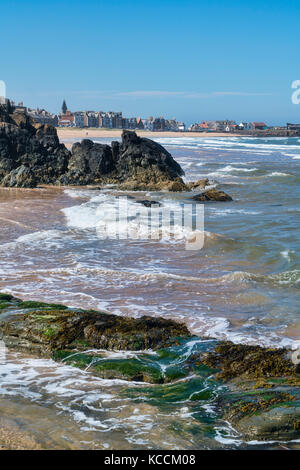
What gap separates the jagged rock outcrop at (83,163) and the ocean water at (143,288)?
4.62 metres

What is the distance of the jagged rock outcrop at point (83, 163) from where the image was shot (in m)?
25.6

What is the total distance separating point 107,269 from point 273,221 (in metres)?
7.64

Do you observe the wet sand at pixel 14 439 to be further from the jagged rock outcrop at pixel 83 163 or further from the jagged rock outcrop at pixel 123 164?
the jagged rock outcrop at pixel 123 164

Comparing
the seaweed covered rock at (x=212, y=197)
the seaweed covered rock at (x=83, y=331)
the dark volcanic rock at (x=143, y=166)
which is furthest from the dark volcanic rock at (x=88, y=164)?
the seaweed covered rock at (x=83, y=331)

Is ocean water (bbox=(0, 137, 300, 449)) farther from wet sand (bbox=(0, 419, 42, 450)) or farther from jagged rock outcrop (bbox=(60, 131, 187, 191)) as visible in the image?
jagged rock outcrop (bbox=(60, 131, 187, 191))

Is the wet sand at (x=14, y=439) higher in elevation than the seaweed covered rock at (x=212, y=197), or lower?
lower

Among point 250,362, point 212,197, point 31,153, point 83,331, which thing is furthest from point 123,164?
point 250,362

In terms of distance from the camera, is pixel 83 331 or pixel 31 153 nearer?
pixel 83 331

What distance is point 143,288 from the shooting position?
29.1 ft

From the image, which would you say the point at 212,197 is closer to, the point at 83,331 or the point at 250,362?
the point at 83,331

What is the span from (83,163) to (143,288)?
20.0 meters

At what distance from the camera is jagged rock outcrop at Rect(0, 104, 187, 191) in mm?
25562

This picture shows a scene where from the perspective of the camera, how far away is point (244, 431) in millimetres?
3869

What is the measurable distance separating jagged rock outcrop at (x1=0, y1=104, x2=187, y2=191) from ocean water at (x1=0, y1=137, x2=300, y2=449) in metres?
4.62
